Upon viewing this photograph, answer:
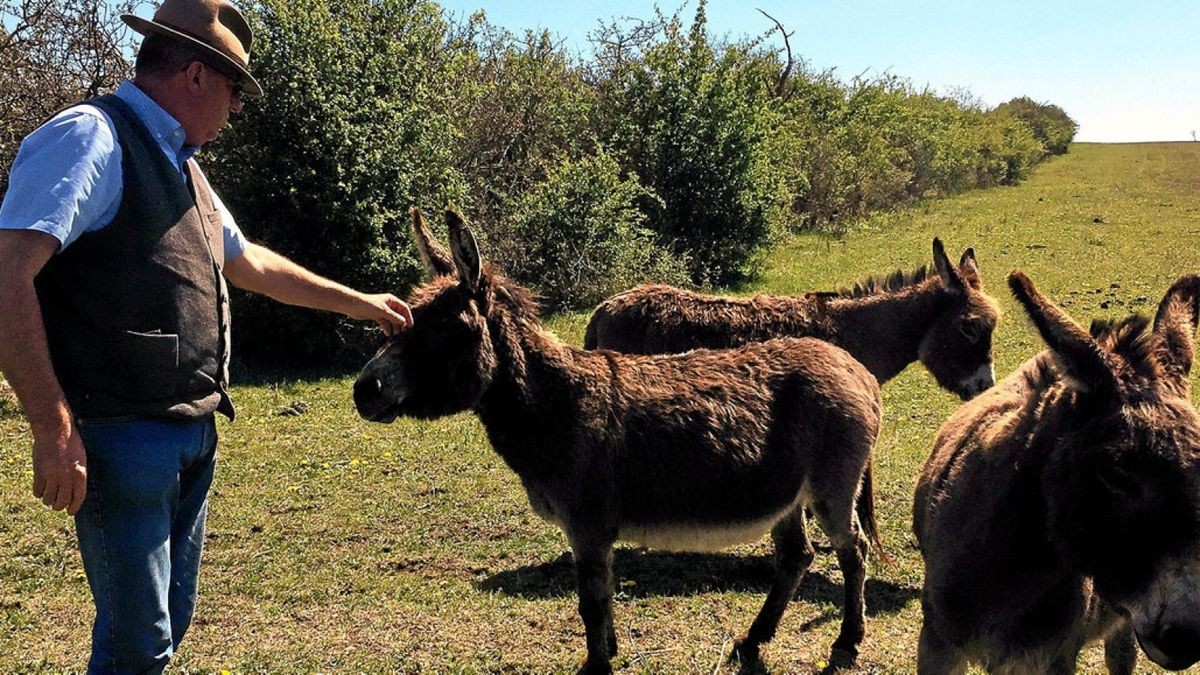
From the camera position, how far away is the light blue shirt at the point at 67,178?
208 centimetres

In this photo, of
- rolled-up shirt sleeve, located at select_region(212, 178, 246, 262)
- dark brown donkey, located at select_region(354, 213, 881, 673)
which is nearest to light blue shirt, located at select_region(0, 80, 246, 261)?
rolled-up shirt sleeve, located at select_region(212, 178, 246, 262)

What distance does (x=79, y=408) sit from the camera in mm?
2322

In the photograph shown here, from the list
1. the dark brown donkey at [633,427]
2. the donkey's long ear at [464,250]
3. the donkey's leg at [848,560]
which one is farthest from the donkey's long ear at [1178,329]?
the donkey's long ear at [464,250]

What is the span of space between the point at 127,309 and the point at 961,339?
20.4 ft

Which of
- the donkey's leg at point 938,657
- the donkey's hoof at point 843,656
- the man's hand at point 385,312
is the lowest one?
the donkey's hoof at point 843,656

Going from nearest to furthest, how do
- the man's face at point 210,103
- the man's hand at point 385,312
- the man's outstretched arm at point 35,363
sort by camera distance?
the man's outstretched arm at point 35,363, the man's face at point 210,103, the man's hand at point 385,312

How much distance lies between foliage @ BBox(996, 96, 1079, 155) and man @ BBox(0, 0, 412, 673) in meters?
78.2

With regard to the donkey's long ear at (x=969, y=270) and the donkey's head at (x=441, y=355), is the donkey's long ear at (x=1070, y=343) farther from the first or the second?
the donkey's long ear at (x=969, y=270)

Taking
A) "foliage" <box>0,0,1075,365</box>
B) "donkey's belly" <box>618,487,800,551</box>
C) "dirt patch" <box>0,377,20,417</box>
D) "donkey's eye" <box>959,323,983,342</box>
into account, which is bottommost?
"donkey's belly" <box>618,487,800,551</box>

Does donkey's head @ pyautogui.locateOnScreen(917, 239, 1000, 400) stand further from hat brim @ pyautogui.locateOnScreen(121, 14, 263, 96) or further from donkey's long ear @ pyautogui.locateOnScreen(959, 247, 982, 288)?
hat brim @ pyautogui.locateOnScreen(121, 14, 263, 96)

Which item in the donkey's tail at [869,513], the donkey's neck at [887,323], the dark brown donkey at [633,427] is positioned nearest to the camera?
the dark brown donkey at [633,427]

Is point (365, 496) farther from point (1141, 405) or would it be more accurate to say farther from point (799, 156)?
point (799, 156)

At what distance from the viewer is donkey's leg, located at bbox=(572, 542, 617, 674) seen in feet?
13.0

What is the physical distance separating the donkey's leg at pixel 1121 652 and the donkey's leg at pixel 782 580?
1.54 m
